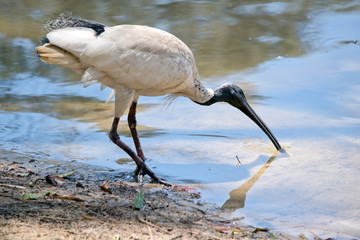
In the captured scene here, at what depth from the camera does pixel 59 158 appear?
19.3ft

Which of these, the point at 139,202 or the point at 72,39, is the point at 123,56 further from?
the point at 139,202

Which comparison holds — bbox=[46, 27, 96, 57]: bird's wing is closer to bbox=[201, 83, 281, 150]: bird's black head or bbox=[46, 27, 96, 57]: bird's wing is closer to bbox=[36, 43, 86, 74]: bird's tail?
bbox=[36, 43, 86, 74]: bird's tail

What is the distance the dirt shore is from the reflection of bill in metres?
0.18

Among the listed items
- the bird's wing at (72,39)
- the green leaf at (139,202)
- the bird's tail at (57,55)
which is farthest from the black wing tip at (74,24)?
the green leaf at (139,202)

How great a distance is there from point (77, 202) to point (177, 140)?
2.40m

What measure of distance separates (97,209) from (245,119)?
3.52 m

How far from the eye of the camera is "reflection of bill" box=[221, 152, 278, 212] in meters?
4.89

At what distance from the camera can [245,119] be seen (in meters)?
7.16

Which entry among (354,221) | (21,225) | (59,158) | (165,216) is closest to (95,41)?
(59,158)

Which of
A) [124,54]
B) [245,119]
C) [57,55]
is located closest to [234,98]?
[245,119]

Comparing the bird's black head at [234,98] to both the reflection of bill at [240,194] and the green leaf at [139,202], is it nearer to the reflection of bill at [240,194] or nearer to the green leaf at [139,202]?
the reflection of bill at [240,194]

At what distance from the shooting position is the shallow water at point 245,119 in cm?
512

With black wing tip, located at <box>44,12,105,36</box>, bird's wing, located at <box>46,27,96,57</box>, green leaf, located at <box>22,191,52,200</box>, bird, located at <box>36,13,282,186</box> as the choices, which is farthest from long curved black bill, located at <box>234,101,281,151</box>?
green leaf, located at <box>22,191,52,200</box>

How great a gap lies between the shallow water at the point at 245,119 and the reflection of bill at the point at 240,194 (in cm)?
2
